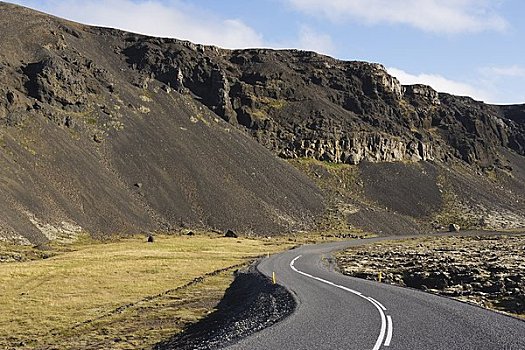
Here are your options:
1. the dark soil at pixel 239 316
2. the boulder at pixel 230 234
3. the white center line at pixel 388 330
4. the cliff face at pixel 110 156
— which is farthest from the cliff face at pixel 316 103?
the white center line at pixel 388 330

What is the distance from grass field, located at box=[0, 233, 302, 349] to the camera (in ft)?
75.3

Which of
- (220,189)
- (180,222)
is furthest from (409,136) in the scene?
(180,222)

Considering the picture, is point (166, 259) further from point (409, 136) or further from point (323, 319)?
point (409, 136)

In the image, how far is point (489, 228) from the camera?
12962 centimetres

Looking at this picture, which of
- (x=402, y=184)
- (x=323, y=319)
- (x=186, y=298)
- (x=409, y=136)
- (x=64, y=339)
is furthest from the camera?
(x=409, y=136)

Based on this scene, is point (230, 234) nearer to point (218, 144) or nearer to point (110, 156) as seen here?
point (110, 156)

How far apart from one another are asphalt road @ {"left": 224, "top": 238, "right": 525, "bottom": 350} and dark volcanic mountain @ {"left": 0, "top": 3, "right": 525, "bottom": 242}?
175ft

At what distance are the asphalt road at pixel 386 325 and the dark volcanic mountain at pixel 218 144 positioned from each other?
53327 millimetres

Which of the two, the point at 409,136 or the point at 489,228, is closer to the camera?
the point at 489,228

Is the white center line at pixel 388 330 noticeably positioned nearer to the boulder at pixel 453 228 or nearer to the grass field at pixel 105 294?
the grass field at pixel 105 294

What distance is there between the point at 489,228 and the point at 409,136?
48.3 m

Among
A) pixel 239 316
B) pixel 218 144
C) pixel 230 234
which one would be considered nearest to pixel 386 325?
pixel 239 316

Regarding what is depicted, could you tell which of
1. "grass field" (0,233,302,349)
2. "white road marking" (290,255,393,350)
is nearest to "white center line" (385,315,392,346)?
"white road marking" (290,255,393,350)

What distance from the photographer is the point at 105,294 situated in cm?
3472
